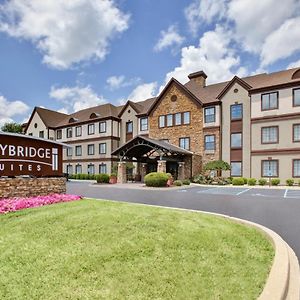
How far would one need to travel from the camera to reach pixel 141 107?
139 ft

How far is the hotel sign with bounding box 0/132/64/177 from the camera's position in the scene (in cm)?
1191

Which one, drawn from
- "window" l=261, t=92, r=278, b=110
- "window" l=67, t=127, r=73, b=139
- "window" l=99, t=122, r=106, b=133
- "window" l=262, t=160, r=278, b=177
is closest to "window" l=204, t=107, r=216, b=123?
"window" l=261, t=92, r=278, b=110

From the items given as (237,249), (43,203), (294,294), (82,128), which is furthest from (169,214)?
(82,128)

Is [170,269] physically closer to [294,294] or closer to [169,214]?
[294,294]

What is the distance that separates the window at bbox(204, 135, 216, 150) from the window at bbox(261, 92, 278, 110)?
6.74 metres

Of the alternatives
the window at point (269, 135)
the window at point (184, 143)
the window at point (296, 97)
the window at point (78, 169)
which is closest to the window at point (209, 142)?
the window at point (184, 143)

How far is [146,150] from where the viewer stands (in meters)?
33.5

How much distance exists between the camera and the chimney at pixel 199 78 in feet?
125

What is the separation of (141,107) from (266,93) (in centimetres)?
1994

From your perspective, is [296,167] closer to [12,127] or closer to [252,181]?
[252,181]

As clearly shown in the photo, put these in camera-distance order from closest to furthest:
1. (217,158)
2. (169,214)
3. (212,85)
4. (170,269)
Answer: (170,269) < (169,214) < (217,158) < (212,85)

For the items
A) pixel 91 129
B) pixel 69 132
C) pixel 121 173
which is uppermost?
pixel 91 129

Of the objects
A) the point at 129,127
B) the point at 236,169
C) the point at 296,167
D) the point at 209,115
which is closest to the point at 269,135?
the point at 296,167

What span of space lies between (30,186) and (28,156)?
147 cm
